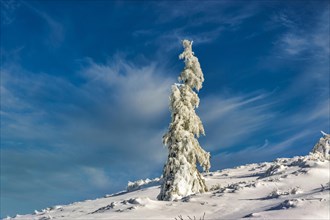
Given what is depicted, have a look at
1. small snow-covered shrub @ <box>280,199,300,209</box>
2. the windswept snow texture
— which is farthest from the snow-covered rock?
small snow-covered shrub @ <box>280,199,300,209</box>

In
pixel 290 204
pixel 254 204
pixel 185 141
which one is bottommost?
pixel 290 204

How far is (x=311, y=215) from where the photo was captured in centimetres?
1149

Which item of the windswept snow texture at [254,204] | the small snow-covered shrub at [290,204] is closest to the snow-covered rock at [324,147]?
the windswept snow texture at [254,204]

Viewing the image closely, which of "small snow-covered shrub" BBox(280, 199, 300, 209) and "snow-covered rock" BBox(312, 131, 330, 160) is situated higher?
"snow-covered rock" BBox(312, 131, 330, 160)

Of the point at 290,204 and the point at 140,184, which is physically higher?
the point at 140,184

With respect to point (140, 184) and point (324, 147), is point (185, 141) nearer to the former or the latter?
point (324, 147)

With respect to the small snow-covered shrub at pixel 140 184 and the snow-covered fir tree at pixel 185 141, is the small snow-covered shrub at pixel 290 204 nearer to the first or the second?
the snow-covered fir tree at pixel 185 141

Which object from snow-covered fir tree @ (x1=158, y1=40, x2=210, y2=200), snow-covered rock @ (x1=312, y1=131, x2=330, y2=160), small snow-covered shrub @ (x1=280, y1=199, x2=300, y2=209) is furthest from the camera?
snow-covered rock @ (x1=312, y1=131, x2=330, y2=160)

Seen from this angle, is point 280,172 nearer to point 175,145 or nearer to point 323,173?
point 323,173

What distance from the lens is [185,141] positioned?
25.0 m

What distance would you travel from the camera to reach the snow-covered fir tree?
2414 cm

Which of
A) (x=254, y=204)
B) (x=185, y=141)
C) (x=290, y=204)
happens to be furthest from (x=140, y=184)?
(x=290, y=204)

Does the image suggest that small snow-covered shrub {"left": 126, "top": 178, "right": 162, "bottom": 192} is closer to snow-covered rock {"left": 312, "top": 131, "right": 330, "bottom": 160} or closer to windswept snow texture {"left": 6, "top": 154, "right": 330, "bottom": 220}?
snow-covered rock {"left": 312, "top": 131, "right": 330, "bottom": 160}

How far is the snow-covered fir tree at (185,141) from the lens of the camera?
24.1 meters
